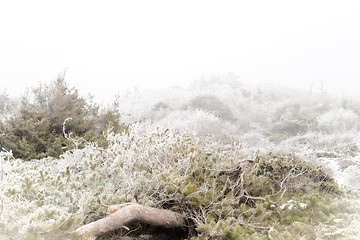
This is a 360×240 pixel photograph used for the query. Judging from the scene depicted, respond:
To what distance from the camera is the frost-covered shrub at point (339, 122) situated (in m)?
12.6

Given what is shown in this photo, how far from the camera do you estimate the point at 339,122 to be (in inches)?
519

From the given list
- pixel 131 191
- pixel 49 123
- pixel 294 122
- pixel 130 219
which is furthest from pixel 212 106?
pixel 130 219

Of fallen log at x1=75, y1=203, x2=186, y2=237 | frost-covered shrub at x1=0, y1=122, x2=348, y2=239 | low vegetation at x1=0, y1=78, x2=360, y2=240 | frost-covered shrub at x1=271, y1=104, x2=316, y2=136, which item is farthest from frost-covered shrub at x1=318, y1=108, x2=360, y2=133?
fallen log at x1=75, y1=203, x2=186, y2=237

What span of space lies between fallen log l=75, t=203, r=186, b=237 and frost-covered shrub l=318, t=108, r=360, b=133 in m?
11.3

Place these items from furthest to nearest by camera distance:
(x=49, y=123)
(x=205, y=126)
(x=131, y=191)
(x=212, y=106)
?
(x=212, y=106), (x=205, y=126), (x=49, y=123), (x=131, y=191)

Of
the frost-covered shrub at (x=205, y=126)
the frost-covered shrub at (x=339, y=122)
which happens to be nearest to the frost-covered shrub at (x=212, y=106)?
the frost-covered shrub at (x=205, y=126)

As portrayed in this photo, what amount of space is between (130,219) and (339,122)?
13316 millimetres

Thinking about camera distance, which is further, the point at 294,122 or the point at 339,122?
the point at 339,122

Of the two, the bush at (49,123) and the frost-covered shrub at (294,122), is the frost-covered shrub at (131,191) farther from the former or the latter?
the frost-covered shrub at (294,122)

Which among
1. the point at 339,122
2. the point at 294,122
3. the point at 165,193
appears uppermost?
the point at 165,193

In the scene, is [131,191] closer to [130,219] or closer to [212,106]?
[130,219]

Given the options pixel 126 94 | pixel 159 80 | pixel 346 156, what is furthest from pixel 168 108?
pixel 159 80

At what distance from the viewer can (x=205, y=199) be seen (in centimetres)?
311

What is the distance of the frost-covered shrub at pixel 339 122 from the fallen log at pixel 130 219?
37.1 ft
